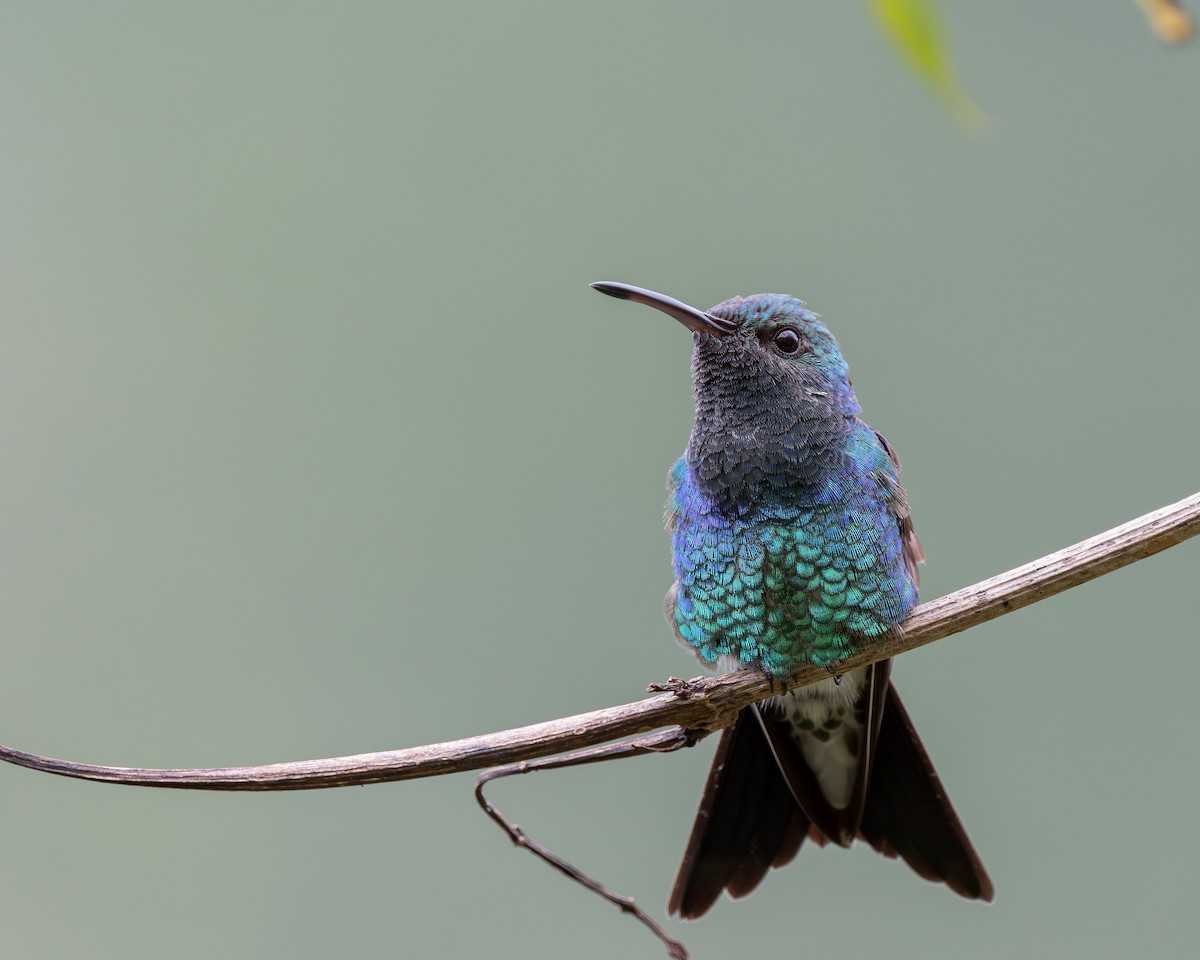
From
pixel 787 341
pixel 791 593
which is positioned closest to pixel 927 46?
pixel 791 593

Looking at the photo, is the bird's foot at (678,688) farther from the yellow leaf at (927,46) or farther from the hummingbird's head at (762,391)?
the yellow leaf at (927,46)

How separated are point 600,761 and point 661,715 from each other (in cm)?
12

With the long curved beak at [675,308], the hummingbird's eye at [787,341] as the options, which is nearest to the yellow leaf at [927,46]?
the long curved beak at [675,308]

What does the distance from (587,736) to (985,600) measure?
596 millimetres

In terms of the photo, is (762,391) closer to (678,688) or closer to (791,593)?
(791,593)

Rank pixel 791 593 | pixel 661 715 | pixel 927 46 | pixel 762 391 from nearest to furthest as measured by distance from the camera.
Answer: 1. pixel 927 46
2. pixel 661 715
3. pixel 791 593
4. pixel 762 391

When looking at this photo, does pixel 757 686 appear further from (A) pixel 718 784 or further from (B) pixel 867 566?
(A) pixel 718 784

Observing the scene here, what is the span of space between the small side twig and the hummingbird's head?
1.55 ft

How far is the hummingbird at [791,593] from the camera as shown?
6.03ft

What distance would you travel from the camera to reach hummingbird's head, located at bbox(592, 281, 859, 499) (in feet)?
6.21

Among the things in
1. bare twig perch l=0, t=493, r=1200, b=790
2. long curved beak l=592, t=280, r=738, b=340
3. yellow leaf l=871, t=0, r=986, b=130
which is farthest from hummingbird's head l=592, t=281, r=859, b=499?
yellow leaf l=871, t=0, r=986, b=130

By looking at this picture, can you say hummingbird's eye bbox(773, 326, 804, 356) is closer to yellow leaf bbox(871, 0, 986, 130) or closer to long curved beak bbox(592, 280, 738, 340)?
long curved beak bbox(592, 280, 738, 340)

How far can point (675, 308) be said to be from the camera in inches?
75.4

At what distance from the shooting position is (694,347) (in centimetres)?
205
